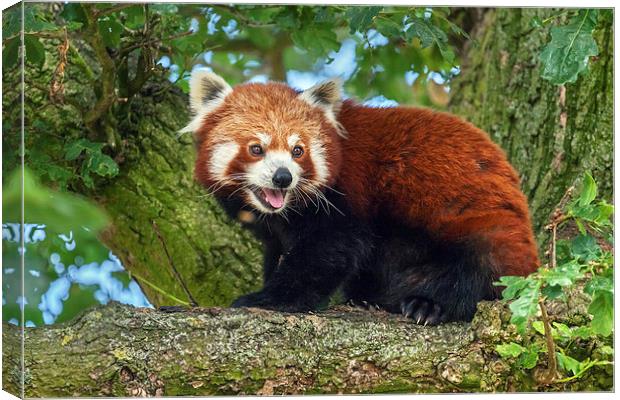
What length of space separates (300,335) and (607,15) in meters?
2.11

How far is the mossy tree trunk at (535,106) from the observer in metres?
4.25

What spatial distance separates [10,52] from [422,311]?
1.84m

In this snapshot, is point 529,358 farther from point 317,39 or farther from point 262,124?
point 317,39

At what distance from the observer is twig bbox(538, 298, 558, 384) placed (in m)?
2.97

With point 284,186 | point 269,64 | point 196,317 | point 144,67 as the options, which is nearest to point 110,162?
point 144,67

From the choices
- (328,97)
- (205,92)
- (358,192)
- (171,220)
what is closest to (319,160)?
(358,192)

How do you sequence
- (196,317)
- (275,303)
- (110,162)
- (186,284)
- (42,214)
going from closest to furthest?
(42,214)
(196,317)
(275,303)
(110,162)
(186,284)

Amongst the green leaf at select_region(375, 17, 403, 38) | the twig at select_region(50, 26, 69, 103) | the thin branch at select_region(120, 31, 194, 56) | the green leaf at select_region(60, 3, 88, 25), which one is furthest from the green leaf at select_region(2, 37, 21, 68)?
the green leaf at select_region(375, 17, 403, 38)

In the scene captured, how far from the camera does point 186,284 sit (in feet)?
14.2

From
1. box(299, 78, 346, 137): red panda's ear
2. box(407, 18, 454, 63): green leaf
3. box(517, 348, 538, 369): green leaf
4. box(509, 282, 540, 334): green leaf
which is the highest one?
box(407, 18, 454, 63): green leaf

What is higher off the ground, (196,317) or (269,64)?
(269,64)

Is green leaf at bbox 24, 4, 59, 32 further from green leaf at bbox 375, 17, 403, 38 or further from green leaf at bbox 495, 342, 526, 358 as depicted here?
green leaf at bbox 495, 342, 526, 358

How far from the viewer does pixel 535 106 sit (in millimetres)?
4598

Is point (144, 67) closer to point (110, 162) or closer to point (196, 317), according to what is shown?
point (110, 162)
